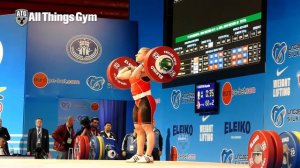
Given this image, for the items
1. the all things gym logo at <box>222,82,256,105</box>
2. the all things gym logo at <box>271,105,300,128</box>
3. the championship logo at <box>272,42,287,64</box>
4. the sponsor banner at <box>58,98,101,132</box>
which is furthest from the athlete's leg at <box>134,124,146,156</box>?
the sponsor banner at <box>58,98,101,132</box>

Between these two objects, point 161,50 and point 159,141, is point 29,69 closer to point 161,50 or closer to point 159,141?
point 159,141

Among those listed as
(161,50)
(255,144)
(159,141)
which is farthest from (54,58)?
(255,144)

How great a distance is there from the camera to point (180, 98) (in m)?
10.2

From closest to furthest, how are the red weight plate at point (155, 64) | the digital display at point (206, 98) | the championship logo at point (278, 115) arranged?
1. the red weight plate at point (155, 64)
2. the championship logo at point (278, 115)
3. the digital display at point (206, 98)

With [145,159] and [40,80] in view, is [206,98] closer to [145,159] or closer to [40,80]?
[40,80]

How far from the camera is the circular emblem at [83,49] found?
12164mm

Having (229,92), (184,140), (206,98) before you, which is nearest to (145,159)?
(229,92)

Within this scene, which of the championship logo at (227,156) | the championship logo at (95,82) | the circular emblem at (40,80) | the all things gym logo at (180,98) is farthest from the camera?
the championship logo at (95,82)

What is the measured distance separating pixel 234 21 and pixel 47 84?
472 cm

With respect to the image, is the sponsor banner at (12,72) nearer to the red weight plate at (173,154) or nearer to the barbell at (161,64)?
the red weight plate at (173,154)

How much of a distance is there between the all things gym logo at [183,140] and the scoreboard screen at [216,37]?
745 mm

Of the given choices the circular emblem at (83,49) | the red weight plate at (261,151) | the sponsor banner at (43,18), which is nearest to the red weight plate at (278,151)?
the red weight plate at (261,151)

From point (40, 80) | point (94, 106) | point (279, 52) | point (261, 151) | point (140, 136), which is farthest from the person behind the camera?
point (94, 106)

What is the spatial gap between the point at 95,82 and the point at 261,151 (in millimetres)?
8463
